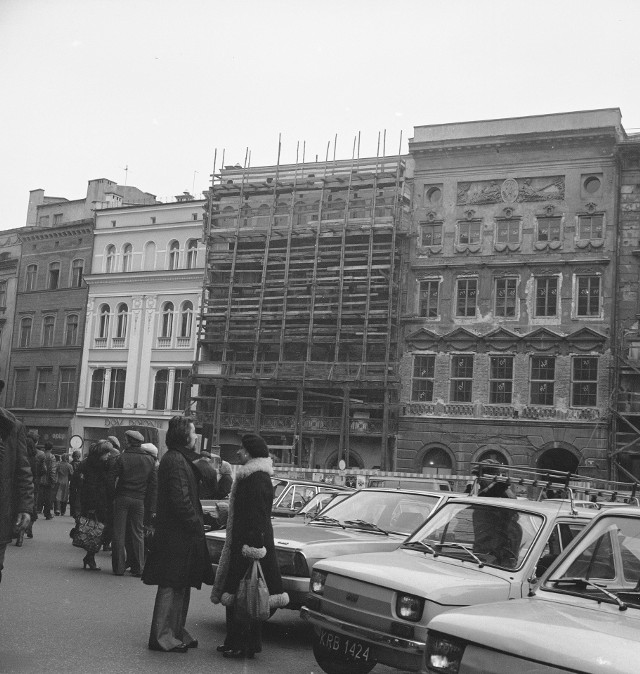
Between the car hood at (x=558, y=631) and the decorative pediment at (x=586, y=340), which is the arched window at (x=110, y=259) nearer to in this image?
the decorative pediment at (x=586, y=340)

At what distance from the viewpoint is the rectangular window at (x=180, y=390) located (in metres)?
48.9

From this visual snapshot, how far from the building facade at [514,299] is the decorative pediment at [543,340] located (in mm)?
52

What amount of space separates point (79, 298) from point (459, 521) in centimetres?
4841

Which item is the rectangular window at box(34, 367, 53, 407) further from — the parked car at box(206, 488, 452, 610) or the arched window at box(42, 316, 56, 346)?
the parked car at box(206, 488, 452, 610)

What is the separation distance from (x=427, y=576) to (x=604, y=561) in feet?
5.36

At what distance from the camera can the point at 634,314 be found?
129 feet

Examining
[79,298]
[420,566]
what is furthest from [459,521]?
[79,298]

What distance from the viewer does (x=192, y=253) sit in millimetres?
50906

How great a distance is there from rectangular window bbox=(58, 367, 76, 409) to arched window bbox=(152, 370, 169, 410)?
5684 millimetres

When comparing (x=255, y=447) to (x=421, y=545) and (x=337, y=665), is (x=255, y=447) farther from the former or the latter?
(x=337, y=665)

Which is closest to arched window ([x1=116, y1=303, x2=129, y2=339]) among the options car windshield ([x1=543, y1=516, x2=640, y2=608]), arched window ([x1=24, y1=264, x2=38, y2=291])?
arched window ([x1=24, y1=264, x2=38, y2=291])

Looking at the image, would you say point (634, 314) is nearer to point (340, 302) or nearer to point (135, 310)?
point (340, 302)

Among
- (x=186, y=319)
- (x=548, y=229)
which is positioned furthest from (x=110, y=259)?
(x=548, y=229)

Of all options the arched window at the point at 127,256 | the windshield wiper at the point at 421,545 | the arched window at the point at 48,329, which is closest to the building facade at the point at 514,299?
the arched window at the point at 127,256
